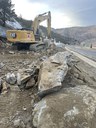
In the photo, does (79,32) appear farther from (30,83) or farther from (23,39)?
(30,83)

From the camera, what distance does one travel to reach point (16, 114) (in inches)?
294

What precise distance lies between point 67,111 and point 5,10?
107 feet

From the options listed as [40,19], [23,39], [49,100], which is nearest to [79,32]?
[40,19]

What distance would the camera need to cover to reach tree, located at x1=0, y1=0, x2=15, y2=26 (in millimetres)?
37631

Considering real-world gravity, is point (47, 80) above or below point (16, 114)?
above

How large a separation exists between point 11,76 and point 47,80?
7.87 feet

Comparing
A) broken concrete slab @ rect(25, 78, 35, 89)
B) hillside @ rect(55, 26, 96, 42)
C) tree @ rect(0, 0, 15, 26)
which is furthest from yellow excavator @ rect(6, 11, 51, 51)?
hillside @ rect(55, 26, 96, 42)

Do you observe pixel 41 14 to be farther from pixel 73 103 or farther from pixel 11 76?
pixel 73 103

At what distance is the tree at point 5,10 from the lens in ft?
123

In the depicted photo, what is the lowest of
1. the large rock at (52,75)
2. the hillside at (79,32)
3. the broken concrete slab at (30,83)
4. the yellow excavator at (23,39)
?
the hillside at (79,32)

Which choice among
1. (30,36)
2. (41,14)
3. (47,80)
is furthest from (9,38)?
(47,80)

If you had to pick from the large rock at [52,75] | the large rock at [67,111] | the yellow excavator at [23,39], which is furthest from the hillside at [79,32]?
the large rock at [67,111]

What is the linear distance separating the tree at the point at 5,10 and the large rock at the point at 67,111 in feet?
103

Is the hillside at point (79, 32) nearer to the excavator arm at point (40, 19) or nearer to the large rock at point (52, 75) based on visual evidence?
the excavator arm at point (40, 19)
